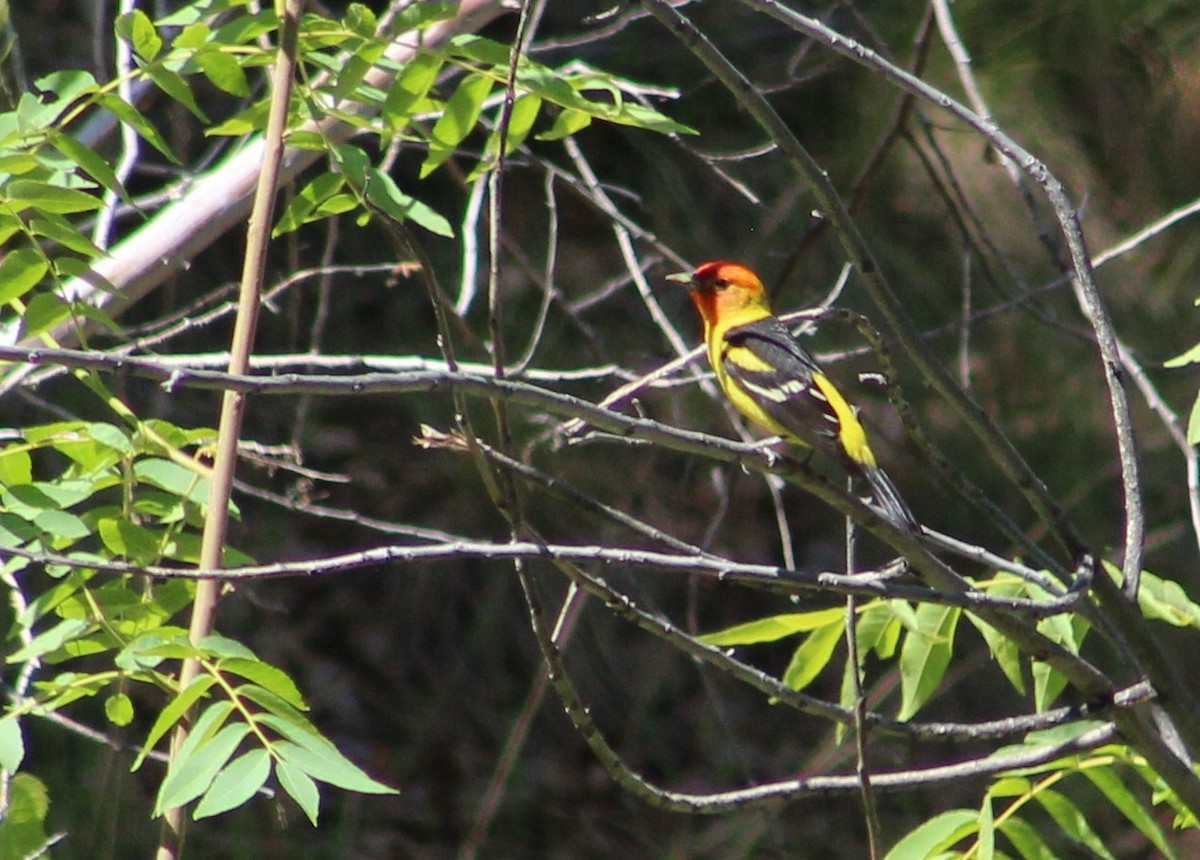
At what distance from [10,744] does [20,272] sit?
0.76 metres

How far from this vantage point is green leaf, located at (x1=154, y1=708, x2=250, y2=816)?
1.92 metres

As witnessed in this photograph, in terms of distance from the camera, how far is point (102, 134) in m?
4.04

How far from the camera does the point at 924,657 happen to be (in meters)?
2.82

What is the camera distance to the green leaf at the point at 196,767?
1918mm

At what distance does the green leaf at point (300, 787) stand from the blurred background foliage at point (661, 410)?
3949 millimetres

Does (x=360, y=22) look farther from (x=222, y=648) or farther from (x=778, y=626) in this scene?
(x=778, y=626)

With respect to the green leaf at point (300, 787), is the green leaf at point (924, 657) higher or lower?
lower

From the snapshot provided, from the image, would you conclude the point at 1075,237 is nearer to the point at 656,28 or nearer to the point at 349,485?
the point at 656,28

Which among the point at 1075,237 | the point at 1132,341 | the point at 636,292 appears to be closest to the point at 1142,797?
the point at 1132,341

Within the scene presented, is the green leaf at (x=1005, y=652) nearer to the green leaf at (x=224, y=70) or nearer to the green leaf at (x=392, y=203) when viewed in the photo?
the green leaf at (x=392, y=203)

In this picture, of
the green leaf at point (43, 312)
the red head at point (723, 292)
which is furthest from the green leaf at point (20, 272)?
the red head at point (723, 292)

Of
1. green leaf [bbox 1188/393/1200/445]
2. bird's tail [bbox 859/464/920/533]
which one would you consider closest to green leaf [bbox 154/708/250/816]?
green leaf [bbox 1188/393/1200/445]

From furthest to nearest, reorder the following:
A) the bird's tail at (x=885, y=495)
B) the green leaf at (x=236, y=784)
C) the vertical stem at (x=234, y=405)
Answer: the bird's tail at (x=885, y=495)
the vertical stem at (x=234, y=405)
the green leaf at (x=236, y=784)

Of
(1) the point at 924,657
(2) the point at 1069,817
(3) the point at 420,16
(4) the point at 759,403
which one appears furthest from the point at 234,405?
(4) the point at 759,403
